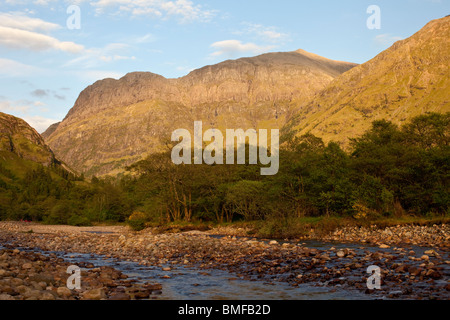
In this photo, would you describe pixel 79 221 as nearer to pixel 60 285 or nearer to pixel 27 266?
pixel 27 266

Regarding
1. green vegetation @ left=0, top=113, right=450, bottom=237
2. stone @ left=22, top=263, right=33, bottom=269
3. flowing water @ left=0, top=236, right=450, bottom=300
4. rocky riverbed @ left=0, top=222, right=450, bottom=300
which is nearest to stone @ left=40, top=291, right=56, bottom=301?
rocky riverbed @ left=0, top=222, right=450, bottom=300

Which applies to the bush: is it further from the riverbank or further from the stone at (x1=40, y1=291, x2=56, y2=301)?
the stone at (x1=40, y1=291, x2=56, y2=301)

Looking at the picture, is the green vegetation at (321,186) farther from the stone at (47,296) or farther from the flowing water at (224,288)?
the stone at (47,296)

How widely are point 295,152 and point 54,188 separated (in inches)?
Answer: 4873

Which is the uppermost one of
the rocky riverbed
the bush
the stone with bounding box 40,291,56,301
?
the stone with bounding box 40,291,56,301

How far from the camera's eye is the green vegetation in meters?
43.0

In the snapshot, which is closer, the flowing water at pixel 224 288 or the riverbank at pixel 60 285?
the riverbank at pixel 60 285

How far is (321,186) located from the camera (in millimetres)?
50000

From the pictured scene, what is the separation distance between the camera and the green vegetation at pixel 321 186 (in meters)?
43.0

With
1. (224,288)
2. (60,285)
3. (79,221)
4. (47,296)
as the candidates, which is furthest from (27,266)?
(79,221)

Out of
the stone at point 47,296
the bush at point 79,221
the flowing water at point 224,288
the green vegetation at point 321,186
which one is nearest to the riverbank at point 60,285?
the stone at point 47,296
